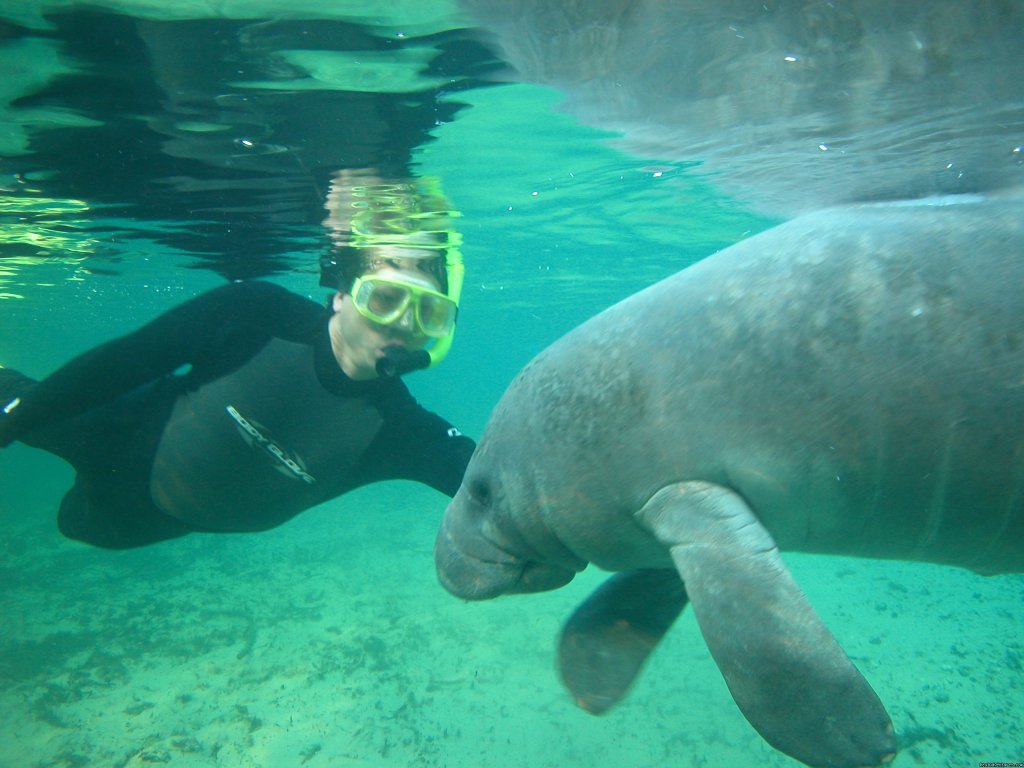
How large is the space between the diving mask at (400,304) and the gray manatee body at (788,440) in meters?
2.19

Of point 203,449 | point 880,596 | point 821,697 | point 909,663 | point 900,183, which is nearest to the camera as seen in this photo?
point 821,697

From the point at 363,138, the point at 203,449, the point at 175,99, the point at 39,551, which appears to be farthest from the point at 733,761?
the point at 39,551

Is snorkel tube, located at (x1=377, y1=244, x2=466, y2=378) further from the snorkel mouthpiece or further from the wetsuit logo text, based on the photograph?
the wetsuit logo text

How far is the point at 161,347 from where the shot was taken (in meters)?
4.11

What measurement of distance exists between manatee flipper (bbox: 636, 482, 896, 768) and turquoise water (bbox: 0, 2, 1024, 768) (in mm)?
3992

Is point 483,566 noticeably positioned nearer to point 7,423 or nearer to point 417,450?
point 417,450

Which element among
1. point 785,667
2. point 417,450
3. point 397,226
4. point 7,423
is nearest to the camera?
point 785,667

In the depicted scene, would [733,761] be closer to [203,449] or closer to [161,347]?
[203,449]

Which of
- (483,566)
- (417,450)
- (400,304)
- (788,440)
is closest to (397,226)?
(400,304)

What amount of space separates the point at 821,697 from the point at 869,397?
945 mm

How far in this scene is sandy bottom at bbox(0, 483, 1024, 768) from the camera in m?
5.59

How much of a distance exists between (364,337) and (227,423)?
1.13 metres

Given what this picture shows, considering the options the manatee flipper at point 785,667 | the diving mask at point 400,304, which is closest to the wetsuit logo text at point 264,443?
the diving mask at point 400,304

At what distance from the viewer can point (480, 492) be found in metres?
2.73
